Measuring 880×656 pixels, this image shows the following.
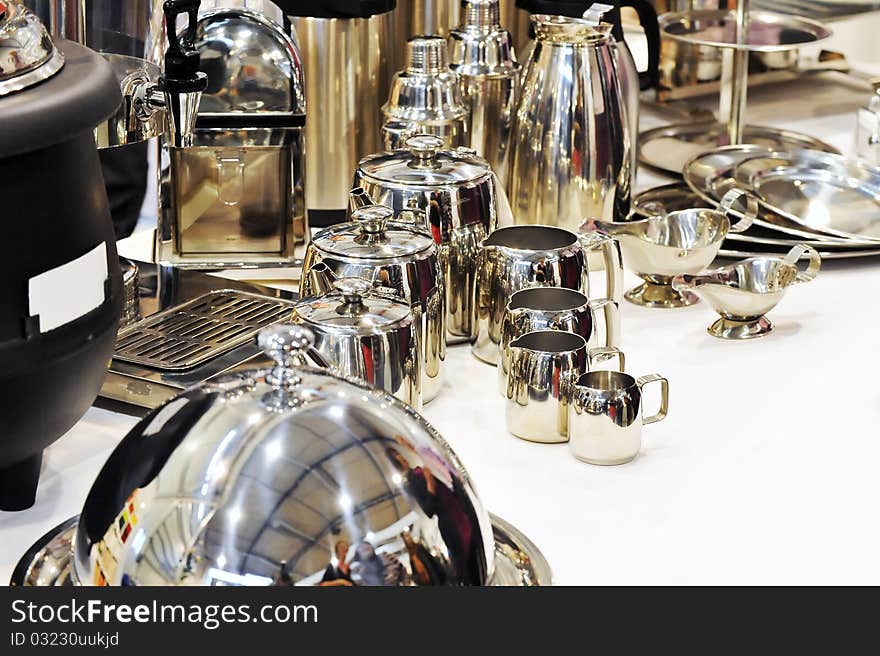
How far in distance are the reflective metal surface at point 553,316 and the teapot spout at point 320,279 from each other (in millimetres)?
131

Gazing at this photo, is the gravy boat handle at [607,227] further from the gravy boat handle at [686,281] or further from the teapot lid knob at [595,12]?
the teapot lid knob at [595,12]

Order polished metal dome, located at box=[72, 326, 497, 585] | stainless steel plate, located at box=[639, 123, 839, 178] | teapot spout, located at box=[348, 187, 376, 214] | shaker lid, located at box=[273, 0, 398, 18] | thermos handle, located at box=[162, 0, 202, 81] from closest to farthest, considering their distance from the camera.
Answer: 1. polished metal dome, located at box=[72, 326, 497, 585]
2. thermos handle, located at box=[162, 0, 202, 81]
3. teapot spout, located at box=[348, 187, 376, 214]
4. shaker lid, located at box=[273, 0, 398, 18]
5. stainless steel plate, located at box=[639, 123, 839, 178]

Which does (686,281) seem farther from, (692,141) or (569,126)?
→ (692,141)

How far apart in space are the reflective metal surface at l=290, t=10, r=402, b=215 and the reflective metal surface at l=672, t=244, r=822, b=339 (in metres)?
0.37

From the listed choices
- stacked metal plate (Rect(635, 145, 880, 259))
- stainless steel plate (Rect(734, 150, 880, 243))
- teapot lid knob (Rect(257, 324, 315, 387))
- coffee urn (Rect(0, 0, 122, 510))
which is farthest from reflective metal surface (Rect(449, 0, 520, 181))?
teapot lid knob (Rect(257, 324, 315, 387))

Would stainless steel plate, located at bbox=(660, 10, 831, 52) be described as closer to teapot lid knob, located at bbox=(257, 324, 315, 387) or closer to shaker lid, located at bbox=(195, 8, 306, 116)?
shaker lid, located at bbox=(195, 8, 306, 116)

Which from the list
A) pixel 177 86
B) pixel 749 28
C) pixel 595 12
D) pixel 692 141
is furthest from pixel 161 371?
pixel 749 28

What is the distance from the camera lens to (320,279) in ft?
3.16

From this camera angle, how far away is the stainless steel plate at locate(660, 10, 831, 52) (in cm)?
160

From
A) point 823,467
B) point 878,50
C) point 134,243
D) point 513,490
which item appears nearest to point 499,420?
point 513,490

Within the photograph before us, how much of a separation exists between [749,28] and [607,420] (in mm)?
957

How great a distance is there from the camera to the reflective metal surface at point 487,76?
1314 millimetres

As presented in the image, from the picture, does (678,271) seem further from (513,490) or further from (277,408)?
(277,408)

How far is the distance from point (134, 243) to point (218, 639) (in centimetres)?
80
